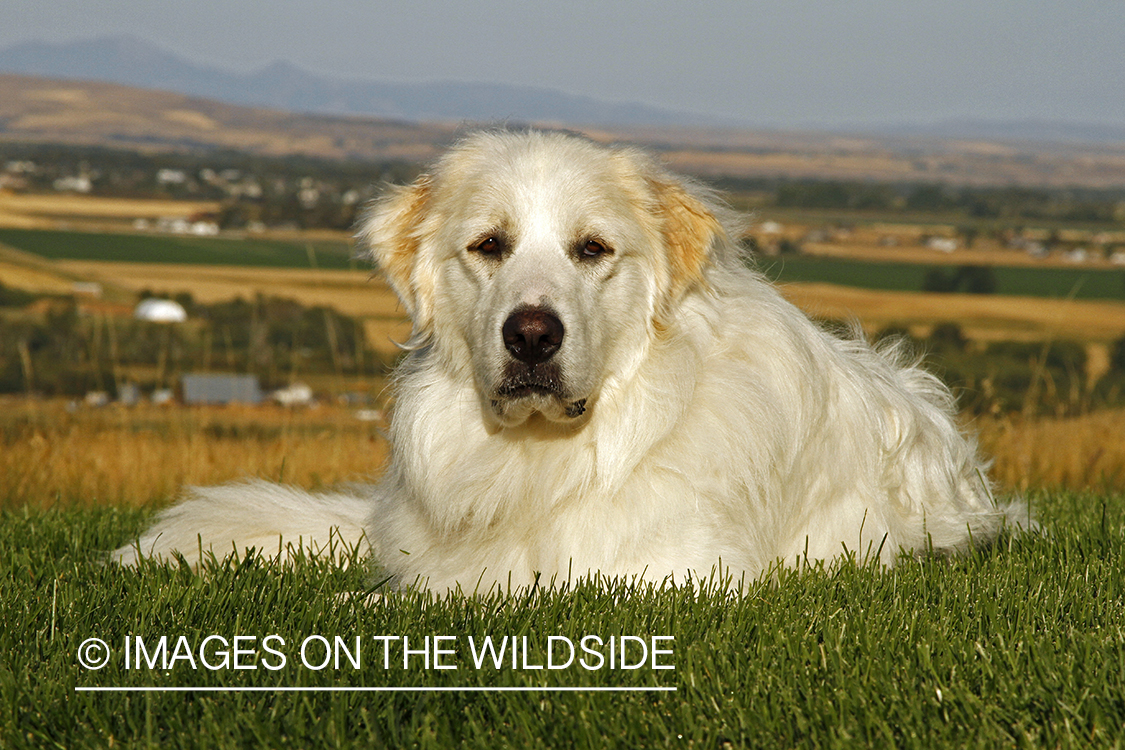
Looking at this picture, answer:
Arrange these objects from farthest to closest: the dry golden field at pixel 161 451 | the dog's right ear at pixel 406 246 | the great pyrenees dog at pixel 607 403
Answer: the dry golden field at pixel 161 451, the dog's right ear at pixel 406 246, the great pyrenees dog at pixel 607 403

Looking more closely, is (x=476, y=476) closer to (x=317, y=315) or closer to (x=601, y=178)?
(x=601, y=178)

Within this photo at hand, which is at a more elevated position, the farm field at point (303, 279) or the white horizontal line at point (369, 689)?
the white horizontal line at point (369, 689)

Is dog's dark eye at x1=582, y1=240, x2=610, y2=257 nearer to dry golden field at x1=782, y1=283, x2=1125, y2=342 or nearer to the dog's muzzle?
the dog's muzzle

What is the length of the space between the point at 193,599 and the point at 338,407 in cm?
776

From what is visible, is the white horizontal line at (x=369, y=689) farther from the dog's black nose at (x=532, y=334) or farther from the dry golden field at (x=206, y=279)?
the dry golden field at (x=206, y=279)

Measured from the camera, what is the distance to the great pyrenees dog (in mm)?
3895

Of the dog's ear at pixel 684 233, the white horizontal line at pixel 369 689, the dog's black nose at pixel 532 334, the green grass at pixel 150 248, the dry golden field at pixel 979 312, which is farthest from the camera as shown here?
the green grass at pixel 150 248

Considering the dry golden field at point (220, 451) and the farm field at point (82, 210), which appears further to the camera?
the farm field at point (82, 210)

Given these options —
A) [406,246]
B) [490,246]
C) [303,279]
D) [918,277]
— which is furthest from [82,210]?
[490,246]

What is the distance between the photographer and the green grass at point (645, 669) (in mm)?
2691

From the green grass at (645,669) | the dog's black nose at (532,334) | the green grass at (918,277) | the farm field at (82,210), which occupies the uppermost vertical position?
the dog's black nose at (532,334)

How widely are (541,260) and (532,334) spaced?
0.33 meters

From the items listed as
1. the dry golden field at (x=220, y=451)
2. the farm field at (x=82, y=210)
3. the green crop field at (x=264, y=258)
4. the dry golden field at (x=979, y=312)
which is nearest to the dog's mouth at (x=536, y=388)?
the dry golden field at (x=220, y=451)

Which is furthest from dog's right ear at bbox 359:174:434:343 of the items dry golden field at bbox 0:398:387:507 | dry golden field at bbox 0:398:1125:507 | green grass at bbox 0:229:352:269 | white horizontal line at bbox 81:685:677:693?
green grass at bbox 0:229:352:269
